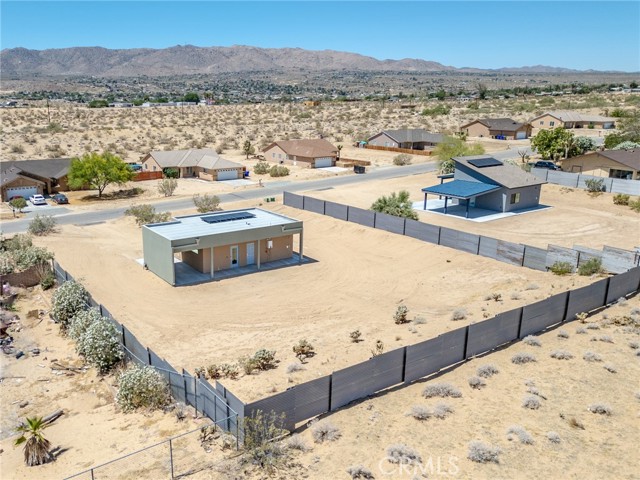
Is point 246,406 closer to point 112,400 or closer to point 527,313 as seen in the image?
point 112,400

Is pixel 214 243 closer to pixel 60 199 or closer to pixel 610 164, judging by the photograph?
pixel 60 199

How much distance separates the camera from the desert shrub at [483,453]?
15148mm

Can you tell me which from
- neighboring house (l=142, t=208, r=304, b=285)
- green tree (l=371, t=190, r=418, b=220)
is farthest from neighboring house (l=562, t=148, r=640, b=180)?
neighboring house (l=142, t=208, r=304, b=285)

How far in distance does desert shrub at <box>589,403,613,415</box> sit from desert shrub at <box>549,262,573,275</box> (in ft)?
50.6

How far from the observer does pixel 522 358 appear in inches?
828

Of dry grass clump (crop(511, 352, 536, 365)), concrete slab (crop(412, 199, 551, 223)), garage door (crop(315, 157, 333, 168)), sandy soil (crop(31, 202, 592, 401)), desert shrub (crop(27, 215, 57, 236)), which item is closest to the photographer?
dry grass clump (crop(511, 352, 536, 365))

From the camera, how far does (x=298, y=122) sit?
11750 cm

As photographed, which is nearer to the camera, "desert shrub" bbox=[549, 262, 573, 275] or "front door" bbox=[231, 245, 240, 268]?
"desert shrub" bbox=[549, 262, 573, 275]

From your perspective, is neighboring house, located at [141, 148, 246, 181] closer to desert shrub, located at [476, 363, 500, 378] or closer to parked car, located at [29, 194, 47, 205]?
parked car, located at [29, 194, 47, 205]

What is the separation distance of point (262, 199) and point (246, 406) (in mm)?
39659

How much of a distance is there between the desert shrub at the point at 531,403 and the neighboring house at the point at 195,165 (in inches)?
2027

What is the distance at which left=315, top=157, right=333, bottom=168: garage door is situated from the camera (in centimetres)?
7462

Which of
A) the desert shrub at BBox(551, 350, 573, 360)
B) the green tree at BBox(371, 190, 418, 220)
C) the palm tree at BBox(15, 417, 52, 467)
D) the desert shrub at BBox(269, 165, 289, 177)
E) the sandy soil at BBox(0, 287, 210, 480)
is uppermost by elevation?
the green tree at BBox(371, 190, 418, 220)

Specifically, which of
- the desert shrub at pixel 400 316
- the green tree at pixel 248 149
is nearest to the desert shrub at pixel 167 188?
the green tree at pixel 248 149
